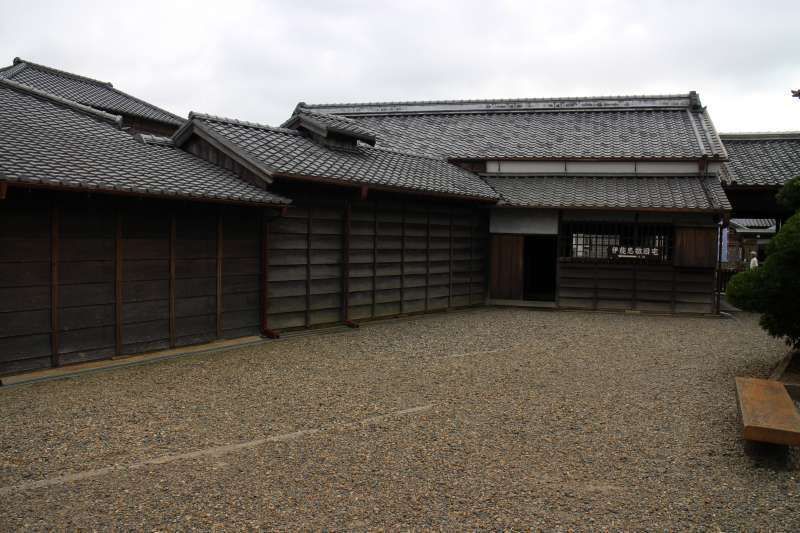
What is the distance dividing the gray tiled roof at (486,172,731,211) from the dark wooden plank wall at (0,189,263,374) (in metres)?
7.58

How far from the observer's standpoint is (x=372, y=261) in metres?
12.4

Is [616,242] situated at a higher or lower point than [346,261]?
higher

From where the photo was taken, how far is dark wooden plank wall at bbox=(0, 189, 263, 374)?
7293 millimetres

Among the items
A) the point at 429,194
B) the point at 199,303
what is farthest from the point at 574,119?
the point at 199,303

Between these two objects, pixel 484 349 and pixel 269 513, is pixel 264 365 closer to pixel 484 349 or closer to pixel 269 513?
pixel 484 349

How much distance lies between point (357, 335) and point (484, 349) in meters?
2.40

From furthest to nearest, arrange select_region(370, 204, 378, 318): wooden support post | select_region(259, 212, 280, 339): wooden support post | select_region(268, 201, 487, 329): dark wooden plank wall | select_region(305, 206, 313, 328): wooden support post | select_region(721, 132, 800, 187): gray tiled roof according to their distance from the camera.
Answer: select_region(721, 132, 800, 187): gray tiled roof → select_region(370, 204, 378, 318): wooden support post → select_region(305, 206, 313, 328): wooden support post → select_region(268, 201, 487, 329): dark wooden plank wall → select_region(259, 212, 280, 339): wooden support post

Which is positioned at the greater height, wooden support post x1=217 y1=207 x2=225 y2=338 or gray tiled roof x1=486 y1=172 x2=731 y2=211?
gray tiled roof x1=486 y1=172 x2=731 y2=211

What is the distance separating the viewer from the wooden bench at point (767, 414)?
4.52 m

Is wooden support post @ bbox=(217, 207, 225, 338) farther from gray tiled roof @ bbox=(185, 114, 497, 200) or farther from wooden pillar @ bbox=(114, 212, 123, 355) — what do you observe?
wooden pillar @ bbox=(114, 212, 123, 355)

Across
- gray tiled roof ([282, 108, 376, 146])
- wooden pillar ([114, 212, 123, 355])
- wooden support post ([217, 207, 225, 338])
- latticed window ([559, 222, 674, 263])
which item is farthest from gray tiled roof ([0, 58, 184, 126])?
latticed window ([559, 222, 674, 263])

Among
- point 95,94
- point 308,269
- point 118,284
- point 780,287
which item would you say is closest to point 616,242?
point 780,287

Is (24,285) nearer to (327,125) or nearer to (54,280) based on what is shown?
(54,280)

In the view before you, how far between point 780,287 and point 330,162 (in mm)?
7791
